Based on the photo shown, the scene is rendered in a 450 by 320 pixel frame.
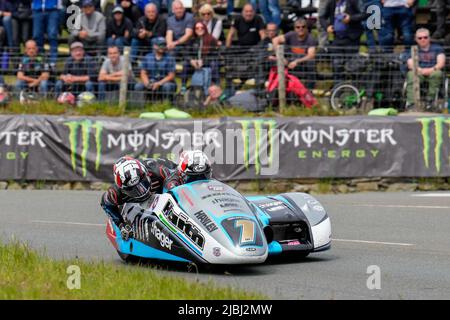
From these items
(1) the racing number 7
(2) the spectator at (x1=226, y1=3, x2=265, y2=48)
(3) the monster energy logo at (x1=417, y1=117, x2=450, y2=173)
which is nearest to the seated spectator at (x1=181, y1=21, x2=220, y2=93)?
(2) the spectator at (x1=226, y1=3, x2=265, y2=48)

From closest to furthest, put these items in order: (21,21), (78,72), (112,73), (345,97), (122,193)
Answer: (122,193), (345,97), (112,73), (78,72), (21,21)

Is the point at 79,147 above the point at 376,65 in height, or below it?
below

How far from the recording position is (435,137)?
16922 mm

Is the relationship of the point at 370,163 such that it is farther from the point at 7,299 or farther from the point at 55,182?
the point at 7,299

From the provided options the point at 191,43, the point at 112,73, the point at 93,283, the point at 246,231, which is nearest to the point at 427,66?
the point at 191,43

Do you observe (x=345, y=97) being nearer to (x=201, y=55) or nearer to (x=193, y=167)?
(x=201, y=55)

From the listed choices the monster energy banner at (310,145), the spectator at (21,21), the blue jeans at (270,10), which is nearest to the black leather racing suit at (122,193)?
the monster energy banner at (310,145)

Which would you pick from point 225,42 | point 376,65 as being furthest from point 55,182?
point 376,65

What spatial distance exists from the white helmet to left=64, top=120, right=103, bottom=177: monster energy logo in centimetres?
839

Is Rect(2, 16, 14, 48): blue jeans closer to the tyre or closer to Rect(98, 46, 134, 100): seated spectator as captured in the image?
Rect(98, 46, 134, 100): seated spectator

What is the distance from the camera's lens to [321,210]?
1016cm

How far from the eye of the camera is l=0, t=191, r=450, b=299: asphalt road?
8.43m

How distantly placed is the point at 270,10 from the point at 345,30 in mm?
1726
